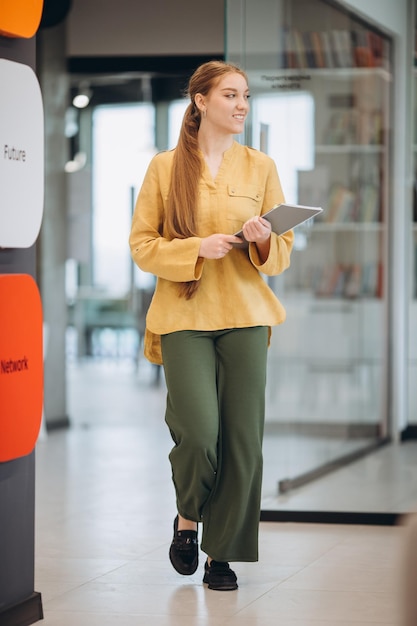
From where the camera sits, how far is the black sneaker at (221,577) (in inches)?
145

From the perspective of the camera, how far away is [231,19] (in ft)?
15.6

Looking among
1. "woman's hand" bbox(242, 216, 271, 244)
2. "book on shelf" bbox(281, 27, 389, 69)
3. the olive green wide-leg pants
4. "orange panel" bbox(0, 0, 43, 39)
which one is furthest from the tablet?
"book on shelf" bbox(281, 27, 389, 69)

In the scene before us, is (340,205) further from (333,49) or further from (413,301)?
(333,49)

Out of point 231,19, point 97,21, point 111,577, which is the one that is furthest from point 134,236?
point 97,21

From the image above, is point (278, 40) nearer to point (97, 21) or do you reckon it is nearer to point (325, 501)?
point (325, 501)

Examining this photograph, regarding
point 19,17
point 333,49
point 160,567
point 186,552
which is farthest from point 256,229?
point 333,49

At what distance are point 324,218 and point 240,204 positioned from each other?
254 cm

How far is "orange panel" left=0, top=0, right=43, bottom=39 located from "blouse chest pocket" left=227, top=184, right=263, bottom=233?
80 cm

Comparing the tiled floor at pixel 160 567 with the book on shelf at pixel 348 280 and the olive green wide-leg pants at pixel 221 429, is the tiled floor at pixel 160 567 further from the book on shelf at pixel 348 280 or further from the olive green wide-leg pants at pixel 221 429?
the book on shelf at pixel 348 280

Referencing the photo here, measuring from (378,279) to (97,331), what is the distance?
7.88 metres

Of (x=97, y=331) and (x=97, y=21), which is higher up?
(x=97, y=21)

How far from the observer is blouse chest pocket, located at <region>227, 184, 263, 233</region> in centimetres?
363

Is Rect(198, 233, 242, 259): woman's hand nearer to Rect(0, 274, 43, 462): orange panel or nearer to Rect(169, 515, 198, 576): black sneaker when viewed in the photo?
Rect(0, 274, 43, 462): orange panel

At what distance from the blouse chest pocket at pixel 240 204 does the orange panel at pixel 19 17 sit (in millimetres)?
797
